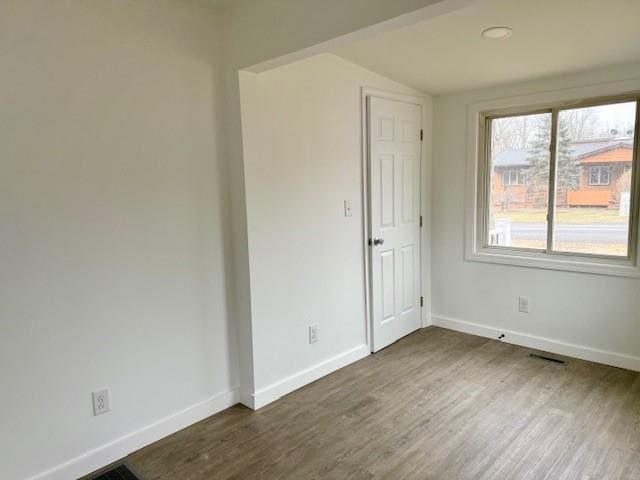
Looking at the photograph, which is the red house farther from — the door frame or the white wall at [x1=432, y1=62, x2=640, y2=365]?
the door frame

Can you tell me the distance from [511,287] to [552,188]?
2.84ft

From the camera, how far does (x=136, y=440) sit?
2316 mm

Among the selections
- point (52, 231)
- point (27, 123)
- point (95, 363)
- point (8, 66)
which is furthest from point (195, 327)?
point (8, 66)

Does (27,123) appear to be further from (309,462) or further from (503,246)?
(503,246)

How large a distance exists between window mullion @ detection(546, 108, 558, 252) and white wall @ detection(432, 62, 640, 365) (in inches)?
9.0

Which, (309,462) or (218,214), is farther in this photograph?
(218,214)

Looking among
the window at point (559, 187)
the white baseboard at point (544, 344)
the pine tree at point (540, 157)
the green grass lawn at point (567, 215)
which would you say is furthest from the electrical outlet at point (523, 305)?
the pine tree at point (540, 157)

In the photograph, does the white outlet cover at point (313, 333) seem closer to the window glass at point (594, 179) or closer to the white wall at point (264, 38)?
the white wall at point (264, 38)

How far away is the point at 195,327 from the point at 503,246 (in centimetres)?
265

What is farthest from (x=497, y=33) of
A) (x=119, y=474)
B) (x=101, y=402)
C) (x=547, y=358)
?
(x=119, y=474)

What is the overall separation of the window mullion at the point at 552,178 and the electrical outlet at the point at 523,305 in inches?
17.7

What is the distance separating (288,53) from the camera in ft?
7.19

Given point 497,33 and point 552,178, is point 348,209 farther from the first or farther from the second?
point 552,178

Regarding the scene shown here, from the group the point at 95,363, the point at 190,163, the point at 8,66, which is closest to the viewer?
the point at 8,66
